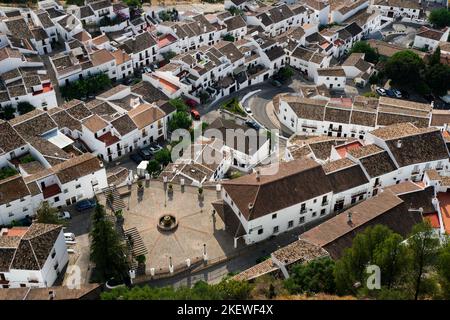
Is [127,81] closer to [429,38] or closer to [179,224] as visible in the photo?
[179,224]

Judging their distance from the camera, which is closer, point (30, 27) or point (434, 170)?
point (434, 170)

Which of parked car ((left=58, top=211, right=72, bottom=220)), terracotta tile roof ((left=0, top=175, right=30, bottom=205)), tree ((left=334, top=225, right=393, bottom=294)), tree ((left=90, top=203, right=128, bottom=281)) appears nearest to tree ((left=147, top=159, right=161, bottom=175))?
parked car ((left=58, top=211, right=72, bottom=220))

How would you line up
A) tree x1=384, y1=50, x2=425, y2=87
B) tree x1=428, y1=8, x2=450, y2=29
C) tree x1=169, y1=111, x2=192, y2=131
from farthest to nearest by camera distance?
tree x1=428, y1=8, x2=450, y2=29, tree x1=384, y1=50, x2=425, y2=87, tree x1=169, y1=111, x2=192, y2=131

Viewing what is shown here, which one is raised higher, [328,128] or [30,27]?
[30,27]

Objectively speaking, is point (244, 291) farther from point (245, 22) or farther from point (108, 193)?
point (245, 22)

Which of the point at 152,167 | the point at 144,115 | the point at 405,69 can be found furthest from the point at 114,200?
the point at 405,69

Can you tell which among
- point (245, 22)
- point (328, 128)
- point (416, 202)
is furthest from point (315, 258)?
point (245, 22)

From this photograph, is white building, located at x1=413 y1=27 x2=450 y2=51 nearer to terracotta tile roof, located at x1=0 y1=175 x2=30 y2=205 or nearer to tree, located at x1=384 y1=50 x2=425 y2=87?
tree, located at x1=384 y1=50 x2=425 y2=87
